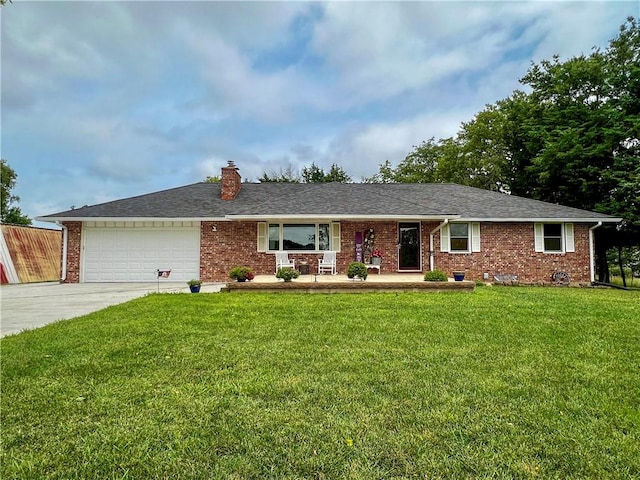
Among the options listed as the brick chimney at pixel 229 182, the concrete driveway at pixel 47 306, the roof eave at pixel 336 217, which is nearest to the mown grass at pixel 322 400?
the concrete driveway at pixel 47 306

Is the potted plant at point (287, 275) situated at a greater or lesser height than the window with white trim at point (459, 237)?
lesser

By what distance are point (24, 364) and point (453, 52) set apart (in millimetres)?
14591

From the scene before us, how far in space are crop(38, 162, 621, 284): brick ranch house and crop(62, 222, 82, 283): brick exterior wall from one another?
3cm

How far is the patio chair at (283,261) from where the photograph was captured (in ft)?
41.1

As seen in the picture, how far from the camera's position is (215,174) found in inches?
1473

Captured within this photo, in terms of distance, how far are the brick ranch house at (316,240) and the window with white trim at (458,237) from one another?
0.04m

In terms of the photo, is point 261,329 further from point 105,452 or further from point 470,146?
point 470,146

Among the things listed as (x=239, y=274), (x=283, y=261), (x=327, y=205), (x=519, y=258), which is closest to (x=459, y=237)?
(x=519, y=258)

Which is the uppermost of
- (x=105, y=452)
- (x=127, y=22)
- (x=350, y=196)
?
(x=127, y=22)

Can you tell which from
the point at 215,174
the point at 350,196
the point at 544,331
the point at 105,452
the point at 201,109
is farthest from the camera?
the point at 215,174

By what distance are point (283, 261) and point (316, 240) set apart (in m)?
1.65

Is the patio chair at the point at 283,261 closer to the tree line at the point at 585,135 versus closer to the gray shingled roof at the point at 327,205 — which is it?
the gray shingled roof at the point at 327,205

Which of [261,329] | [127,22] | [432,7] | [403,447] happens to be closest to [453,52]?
[432,7]

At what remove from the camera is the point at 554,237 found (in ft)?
44.5
